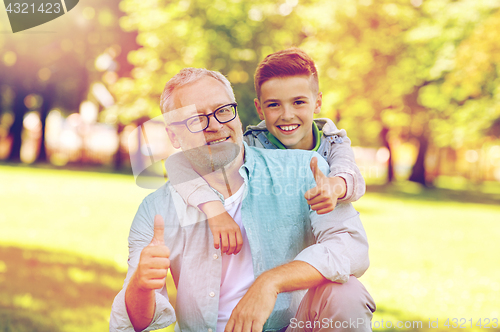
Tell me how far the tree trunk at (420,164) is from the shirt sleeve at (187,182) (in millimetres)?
21081

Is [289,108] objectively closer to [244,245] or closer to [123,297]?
[244,245]

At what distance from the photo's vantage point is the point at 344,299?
1.90 meters

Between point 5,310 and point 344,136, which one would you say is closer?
point 344,136

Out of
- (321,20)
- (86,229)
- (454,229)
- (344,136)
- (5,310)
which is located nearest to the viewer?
(344,136)

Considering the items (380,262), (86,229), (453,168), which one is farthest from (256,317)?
(453,168)

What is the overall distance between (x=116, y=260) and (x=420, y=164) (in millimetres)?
20277

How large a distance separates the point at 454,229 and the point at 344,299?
35.7ft

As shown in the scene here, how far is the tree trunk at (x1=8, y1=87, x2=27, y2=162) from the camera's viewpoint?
1088 inches

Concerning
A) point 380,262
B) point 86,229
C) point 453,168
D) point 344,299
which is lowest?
point 453,168

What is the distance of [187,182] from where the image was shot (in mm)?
2402

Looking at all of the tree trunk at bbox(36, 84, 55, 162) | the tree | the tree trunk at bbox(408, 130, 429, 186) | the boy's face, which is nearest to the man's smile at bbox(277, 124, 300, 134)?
the boy's face

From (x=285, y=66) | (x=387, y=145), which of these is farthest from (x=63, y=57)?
(x=285, y=66)

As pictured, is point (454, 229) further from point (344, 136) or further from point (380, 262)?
point (344, 136)

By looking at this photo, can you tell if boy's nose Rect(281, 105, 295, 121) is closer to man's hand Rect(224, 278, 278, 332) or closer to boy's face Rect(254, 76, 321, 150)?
boy's face Rect(254, 76, 321, 150)
